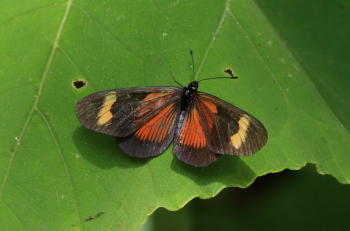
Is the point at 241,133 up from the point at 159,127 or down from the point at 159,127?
down

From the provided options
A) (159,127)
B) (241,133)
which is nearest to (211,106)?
(241,133)

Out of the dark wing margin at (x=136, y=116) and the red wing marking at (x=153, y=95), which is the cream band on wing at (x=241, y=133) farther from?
the red wing marking at (x=153, y=95)

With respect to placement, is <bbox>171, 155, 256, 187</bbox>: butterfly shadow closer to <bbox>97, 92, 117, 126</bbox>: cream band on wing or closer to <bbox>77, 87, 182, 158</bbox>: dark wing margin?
<bbox>77, 87, 182, 158</bbox>: dark wing margin

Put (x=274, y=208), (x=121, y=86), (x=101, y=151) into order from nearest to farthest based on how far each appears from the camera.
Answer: (x=101, y=151) → (x=121, y=86) → (x=274, y=208)

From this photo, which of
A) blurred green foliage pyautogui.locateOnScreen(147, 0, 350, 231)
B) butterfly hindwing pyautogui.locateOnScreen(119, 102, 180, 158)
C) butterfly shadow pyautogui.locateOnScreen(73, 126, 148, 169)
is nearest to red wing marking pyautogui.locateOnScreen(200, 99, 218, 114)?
butterfly hindwing pyautogui.locateOnScreen(119, 102, 180, 158)

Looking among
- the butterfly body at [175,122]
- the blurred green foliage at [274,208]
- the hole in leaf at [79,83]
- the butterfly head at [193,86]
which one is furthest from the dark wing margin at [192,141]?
the blurred green foliage at [274,208]

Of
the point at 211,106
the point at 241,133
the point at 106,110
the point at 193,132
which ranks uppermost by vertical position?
the point at 106,110

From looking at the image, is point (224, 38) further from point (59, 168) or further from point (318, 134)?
point (59, 168)

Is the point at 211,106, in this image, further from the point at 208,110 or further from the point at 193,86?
the point at 193,86
